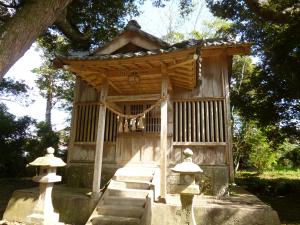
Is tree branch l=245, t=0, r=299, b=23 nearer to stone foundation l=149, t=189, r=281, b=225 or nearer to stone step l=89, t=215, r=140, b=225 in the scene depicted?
stone foundation l=149, t=189, r=281, b=225

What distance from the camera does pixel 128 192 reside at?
760 cm

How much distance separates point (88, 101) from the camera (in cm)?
1103

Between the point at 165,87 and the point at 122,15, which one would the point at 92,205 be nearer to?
the point at 165,87

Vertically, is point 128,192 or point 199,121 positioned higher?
point 199,121

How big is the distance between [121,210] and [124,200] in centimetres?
42

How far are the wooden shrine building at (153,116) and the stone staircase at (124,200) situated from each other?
44.2 inches

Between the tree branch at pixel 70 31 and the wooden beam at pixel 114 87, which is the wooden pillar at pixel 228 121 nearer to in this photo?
the wooden beam at pixel 114 87

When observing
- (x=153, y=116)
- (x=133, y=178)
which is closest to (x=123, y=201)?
(x=133, y=178)

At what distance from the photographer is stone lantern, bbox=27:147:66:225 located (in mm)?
6304

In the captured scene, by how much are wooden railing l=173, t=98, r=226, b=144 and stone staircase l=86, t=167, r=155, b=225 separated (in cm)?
208

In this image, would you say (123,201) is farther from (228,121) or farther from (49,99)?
(49,99)

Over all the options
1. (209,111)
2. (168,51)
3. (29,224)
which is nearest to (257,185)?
(209,111)

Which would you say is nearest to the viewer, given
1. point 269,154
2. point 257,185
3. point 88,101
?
point 88,101

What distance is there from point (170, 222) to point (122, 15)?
11.5m
